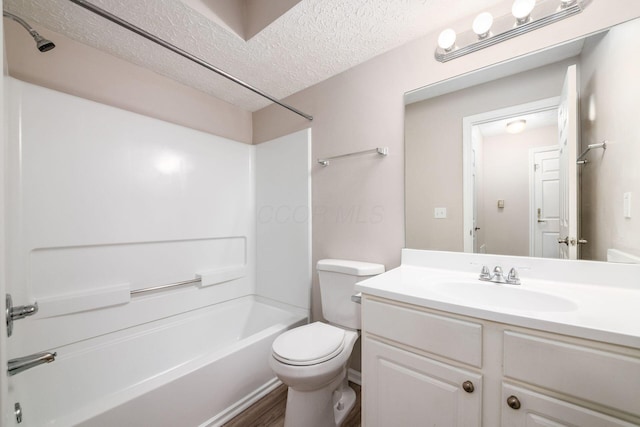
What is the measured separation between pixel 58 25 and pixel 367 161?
6.40 feet

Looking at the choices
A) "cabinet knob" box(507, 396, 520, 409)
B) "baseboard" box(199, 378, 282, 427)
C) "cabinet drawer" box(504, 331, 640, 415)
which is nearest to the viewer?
"cabinet drawer" box(504, 331, 640, 415)

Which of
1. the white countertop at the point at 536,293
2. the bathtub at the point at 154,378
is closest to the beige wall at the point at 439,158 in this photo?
the white countertop at the point at 536,293

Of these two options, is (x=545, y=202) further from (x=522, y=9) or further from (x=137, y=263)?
(x=137, y=263)

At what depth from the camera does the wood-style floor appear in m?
1.41

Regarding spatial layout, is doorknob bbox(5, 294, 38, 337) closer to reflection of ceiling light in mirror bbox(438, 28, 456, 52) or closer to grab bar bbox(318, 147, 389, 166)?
grab bar bbox(318, 147, 389, 166)

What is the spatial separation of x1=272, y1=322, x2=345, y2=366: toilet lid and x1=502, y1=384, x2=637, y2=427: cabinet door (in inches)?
28.3

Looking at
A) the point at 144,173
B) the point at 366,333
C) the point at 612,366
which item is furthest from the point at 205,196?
the point at 612,366

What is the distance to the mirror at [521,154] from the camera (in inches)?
38.3

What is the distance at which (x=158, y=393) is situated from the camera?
3.85 ft

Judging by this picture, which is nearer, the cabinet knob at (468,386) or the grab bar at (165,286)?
the cabinet knob at (468,386)

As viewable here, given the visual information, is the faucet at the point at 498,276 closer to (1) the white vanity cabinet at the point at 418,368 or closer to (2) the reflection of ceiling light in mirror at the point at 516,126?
(1) the white vanity cabinet at the point at 418,368

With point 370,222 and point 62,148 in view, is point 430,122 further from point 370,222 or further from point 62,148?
point 62,148

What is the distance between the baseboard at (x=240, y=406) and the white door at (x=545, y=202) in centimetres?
174

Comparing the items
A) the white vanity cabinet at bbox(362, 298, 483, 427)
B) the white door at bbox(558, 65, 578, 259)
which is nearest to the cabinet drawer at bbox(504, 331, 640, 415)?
the white vanity cabinet at bbox(362, 298, 483, 427)
